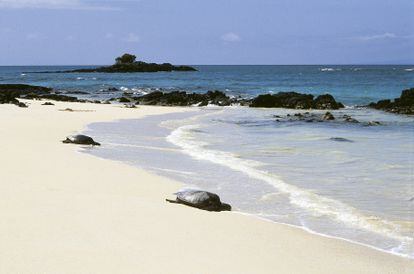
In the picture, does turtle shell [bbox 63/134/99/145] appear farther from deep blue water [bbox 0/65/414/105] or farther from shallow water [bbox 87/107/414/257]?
deep blue water [bbox 0/65/414/105]

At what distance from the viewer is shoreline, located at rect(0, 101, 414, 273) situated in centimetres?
530

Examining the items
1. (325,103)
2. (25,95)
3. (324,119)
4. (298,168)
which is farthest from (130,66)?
(298,168)

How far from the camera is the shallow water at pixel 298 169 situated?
25.4ft

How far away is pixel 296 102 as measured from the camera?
35.8 m

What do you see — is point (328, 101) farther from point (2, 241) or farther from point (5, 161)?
point (2, 241)

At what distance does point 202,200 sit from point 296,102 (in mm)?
28748

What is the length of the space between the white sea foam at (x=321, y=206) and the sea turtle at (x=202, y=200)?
1.34m

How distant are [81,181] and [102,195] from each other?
3.69 feet

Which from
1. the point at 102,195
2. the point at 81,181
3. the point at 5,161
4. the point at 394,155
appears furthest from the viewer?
the point at 394,155

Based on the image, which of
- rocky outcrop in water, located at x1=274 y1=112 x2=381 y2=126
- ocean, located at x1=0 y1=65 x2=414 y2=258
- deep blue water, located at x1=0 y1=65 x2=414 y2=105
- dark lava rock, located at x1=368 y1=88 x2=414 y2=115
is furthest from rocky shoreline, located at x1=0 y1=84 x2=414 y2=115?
ocean, located at x1=0 y1=65 x2=414 y2=258

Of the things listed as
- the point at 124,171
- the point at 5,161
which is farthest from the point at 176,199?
the point at 5,161

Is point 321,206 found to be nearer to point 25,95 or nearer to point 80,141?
point 80,141

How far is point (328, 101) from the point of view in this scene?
35.3m

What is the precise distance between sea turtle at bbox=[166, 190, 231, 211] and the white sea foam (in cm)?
134
